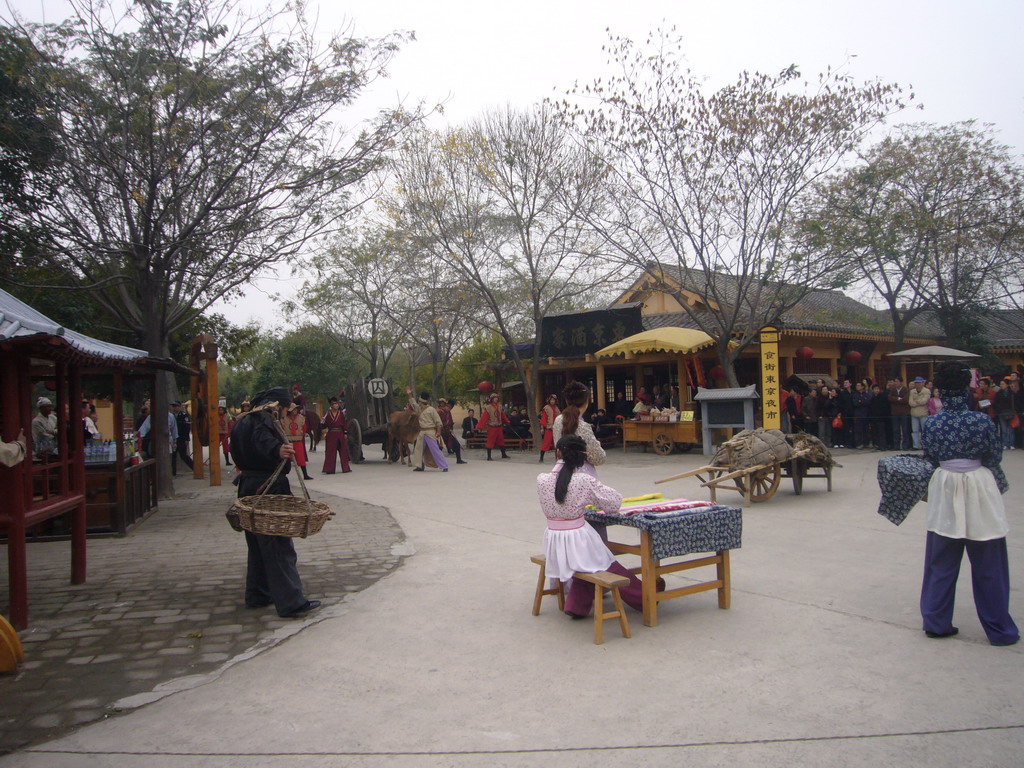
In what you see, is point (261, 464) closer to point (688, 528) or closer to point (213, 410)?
point (688, 528)

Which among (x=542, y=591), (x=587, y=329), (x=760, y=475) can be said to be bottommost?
(x=542, y=591)

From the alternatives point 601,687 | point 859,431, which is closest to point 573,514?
point 601,687

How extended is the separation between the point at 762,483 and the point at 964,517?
6.19 meters

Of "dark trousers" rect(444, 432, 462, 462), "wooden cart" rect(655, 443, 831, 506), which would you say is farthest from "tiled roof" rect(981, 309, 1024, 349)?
"wooden cart" rect(655, 443, 831, 506)

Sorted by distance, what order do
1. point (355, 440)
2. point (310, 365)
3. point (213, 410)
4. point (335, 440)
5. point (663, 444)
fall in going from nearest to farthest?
point (213, 410), point (335, 440), point (663, 444), point (355, 440), point (310, 365)

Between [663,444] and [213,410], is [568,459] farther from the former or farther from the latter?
[663,444]

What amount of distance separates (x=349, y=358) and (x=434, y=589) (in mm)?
34413

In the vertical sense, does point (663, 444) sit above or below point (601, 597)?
above

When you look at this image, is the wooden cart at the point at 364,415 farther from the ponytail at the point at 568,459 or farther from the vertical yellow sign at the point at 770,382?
the ponytail at the point at 568,459

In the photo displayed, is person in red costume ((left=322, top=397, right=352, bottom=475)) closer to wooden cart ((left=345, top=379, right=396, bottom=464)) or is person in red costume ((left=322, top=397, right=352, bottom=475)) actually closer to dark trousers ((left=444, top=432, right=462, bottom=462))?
wooden cart ((left=345, top=379, right=396, bottom=464))

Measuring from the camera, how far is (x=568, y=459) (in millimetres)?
5324

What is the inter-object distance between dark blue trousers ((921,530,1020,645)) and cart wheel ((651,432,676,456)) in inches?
544

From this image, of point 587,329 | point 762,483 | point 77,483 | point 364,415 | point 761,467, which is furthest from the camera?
point 587,329

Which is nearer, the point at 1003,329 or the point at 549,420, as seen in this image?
the point at 549,420
